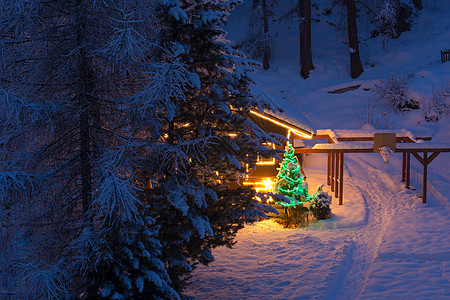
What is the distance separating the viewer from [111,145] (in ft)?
20.9

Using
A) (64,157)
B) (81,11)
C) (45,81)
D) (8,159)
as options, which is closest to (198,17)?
(81,11)

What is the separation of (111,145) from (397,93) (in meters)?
23.6

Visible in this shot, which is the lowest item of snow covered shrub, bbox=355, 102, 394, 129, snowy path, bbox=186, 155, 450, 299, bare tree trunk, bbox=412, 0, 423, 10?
snowy path, bbox=186, 155, 450, 299

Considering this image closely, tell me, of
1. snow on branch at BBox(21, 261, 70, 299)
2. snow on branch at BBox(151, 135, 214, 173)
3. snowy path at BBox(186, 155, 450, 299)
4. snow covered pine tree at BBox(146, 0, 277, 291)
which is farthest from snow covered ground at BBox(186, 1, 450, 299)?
snow on branch at BBox(21, 261, 70, 299)

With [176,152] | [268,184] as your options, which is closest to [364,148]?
[268,184]

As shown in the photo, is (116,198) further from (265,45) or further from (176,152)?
(265,45)

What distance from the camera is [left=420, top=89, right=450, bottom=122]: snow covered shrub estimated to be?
2377 centimetres

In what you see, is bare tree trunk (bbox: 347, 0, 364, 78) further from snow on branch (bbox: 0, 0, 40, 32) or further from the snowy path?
snow on branch (bbox: 0, 0, 40, 32)

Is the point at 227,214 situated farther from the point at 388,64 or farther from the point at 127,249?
the point at 388,64

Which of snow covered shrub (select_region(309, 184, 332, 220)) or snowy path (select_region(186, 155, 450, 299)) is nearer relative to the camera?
snowy path (select_region(186, 155, 450, 299))

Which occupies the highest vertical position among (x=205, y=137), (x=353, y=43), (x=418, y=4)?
(x=418, y=4)

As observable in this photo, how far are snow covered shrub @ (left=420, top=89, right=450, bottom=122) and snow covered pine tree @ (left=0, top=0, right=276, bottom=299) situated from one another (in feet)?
67.9

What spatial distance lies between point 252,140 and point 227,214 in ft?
4.45

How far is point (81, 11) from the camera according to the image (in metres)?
5.77
